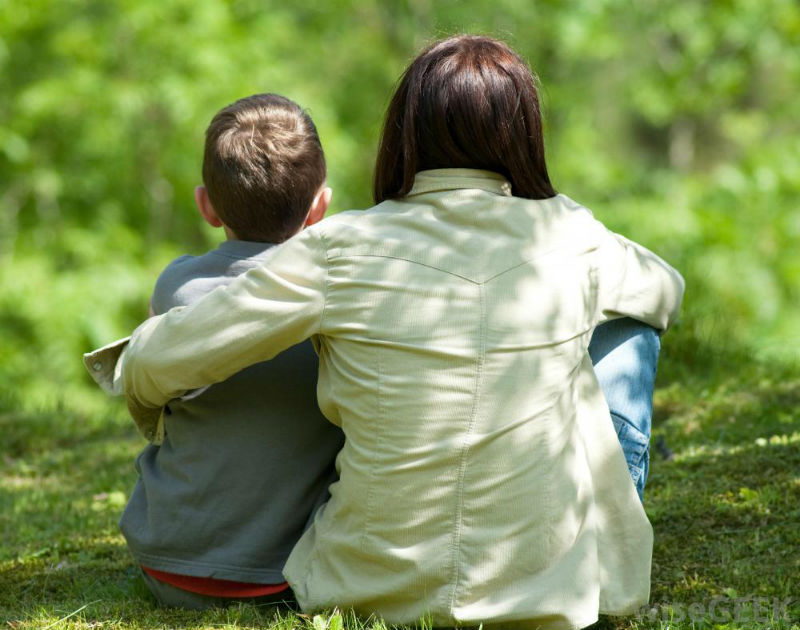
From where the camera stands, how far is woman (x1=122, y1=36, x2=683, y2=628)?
207cm

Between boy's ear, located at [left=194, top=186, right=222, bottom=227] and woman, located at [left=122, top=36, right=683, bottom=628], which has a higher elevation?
boy's ear, located at [left=194, top=186, right=222, bottom=227]

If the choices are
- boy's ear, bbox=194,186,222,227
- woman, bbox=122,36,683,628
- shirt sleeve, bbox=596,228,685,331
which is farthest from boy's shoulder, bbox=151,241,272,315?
shirt sleeve, bbox=596,228,685,331

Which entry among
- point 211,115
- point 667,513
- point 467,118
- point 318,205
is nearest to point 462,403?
point 467,118

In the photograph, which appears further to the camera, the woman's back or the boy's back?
the boy's back

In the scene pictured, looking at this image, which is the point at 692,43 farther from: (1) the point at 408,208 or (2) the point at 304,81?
(1) the point at 408,208

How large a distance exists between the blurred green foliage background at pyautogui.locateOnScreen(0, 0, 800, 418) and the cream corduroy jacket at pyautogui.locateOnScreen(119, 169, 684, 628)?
6.61 metres

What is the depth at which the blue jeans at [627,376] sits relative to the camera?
2.42 metres

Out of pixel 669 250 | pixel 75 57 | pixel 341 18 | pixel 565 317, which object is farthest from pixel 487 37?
pixel 341 18

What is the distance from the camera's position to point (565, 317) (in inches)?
83.0

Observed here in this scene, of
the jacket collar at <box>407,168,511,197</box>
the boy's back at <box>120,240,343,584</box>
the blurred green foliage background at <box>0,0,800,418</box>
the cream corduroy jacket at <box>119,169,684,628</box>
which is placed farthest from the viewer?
the blurred green foliage background at <box>0,0,800,418</box>

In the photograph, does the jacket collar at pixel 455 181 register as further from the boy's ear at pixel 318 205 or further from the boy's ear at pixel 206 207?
the boy's ear at pixel 206 207

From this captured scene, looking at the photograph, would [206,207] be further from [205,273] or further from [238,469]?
[238,469]

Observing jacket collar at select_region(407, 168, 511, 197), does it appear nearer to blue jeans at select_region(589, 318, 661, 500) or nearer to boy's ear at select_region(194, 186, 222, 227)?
blue jeans at select_region(589, 318, 661, 500)

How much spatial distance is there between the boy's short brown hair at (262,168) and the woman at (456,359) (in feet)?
1.23
